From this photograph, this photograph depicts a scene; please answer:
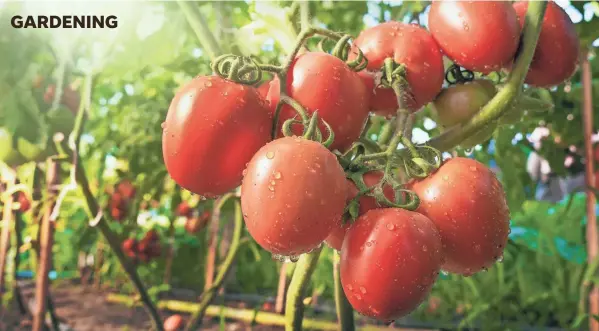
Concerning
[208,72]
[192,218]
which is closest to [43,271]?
[208,72]

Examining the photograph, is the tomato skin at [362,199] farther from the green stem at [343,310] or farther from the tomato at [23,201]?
the tomato at [23,201]

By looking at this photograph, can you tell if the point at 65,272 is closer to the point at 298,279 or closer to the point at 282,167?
the point at 298,279

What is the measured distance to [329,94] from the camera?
447mm

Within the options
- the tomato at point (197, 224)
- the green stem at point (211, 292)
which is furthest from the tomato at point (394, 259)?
the tomato at point (197, 224)

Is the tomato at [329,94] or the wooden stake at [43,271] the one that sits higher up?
the tomato at [329,94]

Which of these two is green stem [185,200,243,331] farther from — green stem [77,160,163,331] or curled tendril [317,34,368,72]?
curled tendril [317,34,368,72]

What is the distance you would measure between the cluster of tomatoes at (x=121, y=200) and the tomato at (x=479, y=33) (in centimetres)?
181

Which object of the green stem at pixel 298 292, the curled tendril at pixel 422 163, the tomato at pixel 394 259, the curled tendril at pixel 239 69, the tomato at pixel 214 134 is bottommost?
the green stem at pixel 298 292

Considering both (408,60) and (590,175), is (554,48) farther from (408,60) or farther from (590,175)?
(590,175)

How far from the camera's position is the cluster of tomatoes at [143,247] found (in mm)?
2176

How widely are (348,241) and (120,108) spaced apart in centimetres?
182

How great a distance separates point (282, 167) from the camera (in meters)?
0.39

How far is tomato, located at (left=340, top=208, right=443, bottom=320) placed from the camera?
1.35ft

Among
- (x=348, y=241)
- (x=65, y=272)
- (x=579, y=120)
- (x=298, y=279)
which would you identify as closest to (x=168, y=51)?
(x=298, y=279)
